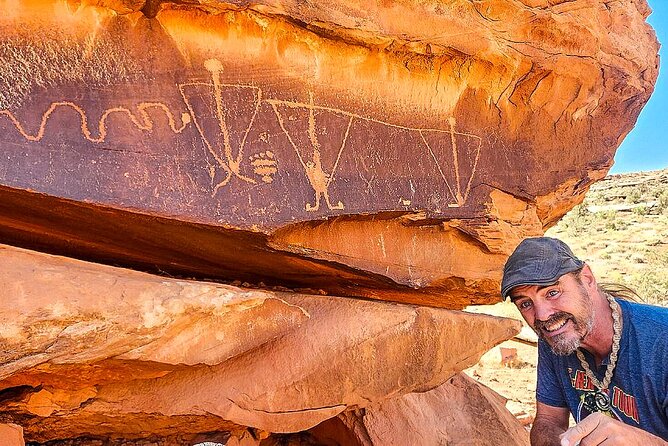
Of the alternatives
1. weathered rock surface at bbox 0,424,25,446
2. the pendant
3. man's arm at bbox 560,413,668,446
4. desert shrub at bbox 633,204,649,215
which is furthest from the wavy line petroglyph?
desert shrub at bbox 633,204,649,215

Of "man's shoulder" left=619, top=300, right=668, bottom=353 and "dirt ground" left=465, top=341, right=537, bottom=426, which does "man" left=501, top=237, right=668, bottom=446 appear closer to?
"man's shoulder" left=619, top=300, right=668, bottom=353

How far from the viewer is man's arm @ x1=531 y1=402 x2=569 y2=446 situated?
2502mm

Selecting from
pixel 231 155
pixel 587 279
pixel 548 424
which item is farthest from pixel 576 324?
pixel 231 155

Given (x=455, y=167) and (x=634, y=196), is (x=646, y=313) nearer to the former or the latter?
(x=455, y=167)

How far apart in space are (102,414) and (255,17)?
84.6 inches

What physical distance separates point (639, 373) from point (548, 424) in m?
0.57

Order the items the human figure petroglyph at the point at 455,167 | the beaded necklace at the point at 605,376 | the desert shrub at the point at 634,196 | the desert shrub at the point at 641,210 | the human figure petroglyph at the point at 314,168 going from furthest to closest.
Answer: the desert shrub at the point at 634,196 → the desert shrub at the point at 641,210 → the human figure petroglyph at the point at 455,167 → the human figure petroglyph at the point at 314,168 → the beaded necklace at the point at 605,376

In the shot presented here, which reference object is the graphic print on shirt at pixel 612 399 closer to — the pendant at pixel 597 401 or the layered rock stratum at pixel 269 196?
the pendant at pixel 597 401

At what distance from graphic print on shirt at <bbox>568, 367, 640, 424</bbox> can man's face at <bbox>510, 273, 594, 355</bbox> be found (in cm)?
21

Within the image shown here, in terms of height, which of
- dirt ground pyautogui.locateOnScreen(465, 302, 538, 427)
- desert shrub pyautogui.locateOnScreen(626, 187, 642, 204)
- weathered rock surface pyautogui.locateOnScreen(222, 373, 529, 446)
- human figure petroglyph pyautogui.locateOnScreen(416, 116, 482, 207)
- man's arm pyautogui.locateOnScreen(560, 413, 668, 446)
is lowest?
dirt ground pyautogui.locateOnScreen(465, 302, 538, 427)

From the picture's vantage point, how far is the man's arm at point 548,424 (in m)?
2.50

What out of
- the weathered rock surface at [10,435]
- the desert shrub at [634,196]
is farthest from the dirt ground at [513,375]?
the desert shrub at [634,196]

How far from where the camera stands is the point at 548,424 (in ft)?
8.36

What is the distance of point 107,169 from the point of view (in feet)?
7.52
